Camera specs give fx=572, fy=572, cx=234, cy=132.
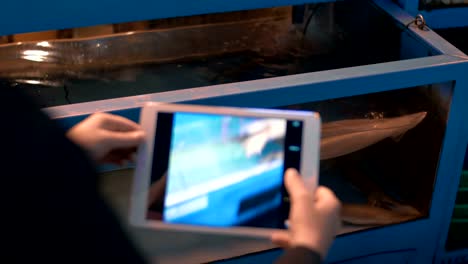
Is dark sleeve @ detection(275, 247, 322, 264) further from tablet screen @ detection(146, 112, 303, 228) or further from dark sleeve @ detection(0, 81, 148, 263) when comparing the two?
dark sleeve @ detection(0, 81, 148, 263)

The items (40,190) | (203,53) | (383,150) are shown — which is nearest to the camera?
(40,190)

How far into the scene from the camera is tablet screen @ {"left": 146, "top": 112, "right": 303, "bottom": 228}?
656 millimetres

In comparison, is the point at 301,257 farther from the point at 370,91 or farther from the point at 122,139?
the point at 370,91

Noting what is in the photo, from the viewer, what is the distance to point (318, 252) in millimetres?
617

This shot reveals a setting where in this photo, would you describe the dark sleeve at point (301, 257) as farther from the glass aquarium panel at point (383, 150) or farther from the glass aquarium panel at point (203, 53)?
the glass aquarium panel at point (203, 53)

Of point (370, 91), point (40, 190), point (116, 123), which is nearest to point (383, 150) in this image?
point (370, 91)

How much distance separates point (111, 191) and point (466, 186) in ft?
2.17

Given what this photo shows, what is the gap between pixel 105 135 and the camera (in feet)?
2.18

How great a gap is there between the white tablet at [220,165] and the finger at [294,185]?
0.05ft

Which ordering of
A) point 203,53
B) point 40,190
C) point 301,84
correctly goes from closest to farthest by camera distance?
point 40,190
point 301,84
point 203,53

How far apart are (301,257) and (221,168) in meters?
0.15

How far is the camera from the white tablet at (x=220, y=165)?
0.65m

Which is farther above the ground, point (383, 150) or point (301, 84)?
point (301, 84)

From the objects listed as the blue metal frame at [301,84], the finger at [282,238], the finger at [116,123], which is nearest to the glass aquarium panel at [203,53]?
the blue metal frame at [301,84]
